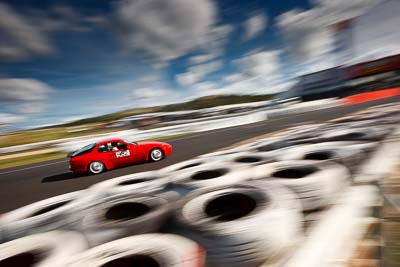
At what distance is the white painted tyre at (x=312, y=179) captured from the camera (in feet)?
10.5

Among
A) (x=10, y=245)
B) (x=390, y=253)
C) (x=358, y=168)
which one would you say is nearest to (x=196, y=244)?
(x=390, y=253)

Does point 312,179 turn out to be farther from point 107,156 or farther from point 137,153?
point 107,156

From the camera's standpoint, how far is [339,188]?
11.3 feet

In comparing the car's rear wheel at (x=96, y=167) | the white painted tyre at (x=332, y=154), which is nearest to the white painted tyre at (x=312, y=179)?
the white painted tyre at (x=332, y=154)

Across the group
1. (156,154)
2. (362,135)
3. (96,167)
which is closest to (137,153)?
(156,154)

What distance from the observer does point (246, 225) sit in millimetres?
2459

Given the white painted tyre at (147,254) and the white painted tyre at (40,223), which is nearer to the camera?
the white painted tyre at (147,254)

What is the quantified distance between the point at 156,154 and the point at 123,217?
5.00 m

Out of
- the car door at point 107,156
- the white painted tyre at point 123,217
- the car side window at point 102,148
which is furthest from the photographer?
the car side window at point 102,148

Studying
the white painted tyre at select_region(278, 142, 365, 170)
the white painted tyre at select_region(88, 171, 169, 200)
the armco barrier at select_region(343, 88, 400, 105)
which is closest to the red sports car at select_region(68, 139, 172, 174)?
the white painted tyre at select_region(88, 171, 169, 200)

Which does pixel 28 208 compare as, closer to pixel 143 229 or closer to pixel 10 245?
pixel 10 245

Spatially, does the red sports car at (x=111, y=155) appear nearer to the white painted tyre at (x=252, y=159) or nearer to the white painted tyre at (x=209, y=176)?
the white painted tyre at (x=252, y=159)

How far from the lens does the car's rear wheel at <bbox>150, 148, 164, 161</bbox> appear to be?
8273 mm

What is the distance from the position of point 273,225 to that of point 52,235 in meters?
2.54
